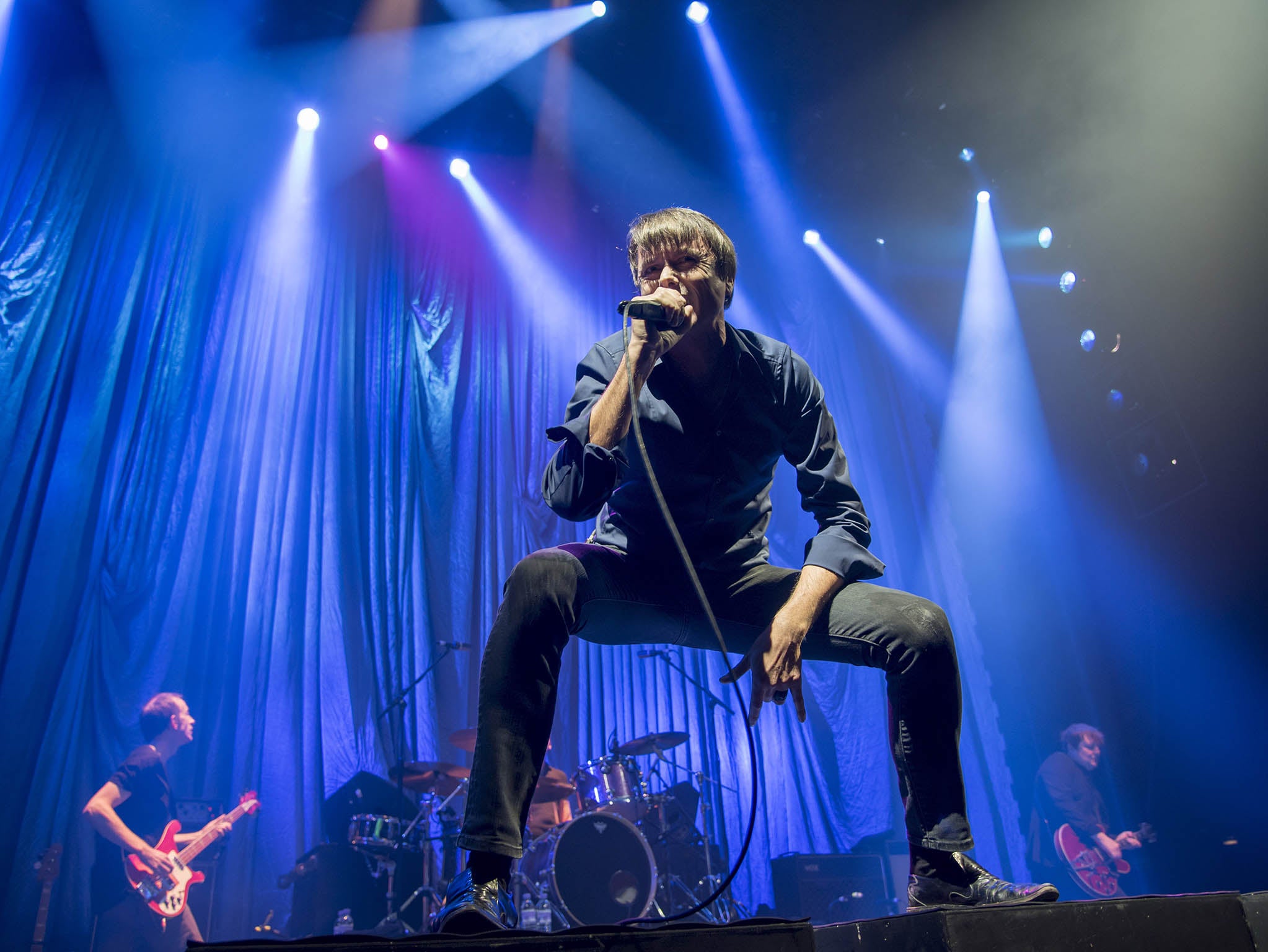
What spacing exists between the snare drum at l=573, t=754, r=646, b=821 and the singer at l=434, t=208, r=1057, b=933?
3.34m

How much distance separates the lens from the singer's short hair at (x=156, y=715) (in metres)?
4.46

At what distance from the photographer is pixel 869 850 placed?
581 cm

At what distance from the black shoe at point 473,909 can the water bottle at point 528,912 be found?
11.2 feet

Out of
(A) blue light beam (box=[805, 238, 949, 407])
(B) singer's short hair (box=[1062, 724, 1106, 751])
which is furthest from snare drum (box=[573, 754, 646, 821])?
(A) blue light beam (box=[805, 238, 949, 407])

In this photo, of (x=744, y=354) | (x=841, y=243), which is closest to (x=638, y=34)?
(x=841, y=243)

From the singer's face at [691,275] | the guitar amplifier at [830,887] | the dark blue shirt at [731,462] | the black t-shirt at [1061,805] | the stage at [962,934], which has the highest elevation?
the singer's face at [691,275]

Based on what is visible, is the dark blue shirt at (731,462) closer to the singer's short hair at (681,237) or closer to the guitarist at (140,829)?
the singer's short hair at (681,237)

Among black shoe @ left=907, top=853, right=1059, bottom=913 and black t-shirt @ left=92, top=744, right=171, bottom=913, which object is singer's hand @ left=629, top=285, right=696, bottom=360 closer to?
black shoe @ left=907, top=853, right=1059, bottom=913

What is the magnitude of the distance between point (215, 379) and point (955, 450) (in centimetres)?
635

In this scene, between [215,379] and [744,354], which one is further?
[215,379]

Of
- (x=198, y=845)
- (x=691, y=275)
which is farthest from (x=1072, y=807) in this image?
(x=198, y=845)

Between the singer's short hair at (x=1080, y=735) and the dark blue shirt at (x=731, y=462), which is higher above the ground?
the dark blue shirt at (x=731, y=462)

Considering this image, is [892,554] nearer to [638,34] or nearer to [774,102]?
[774,102]

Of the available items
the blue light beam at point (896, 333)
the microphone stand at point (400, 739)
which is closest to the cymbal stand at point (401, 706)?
the microphone stand at point (400, 739)
